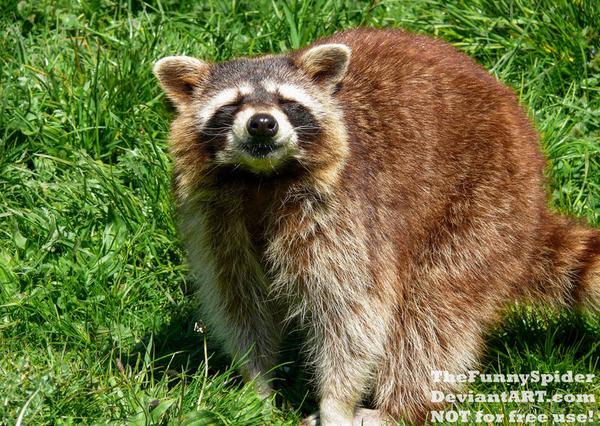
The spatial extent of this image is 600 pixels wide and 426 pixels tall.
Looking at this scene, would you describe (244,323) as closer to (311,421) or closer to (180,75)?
(311,421)

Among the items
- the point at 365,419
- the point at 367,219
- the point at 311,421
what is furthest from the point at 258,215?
the point at 365,419

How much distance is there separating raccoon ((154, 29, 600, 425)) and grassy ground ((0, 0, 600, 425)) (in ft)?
1.03

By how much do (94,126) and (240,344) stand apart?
6.37 ft

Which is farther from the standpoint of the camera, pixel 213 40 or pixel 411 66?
pixel 213 40

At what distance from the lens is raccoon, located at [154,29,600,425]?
215 inches

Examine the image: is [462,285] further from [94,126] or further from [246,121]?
[94,126]

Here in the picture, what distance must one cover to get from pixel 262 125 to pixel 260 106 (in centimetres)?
25

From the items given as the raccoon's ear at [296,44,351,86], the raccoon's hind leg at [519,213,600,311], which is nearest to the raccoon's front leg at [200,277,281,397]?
the raccoon's ear at [296,44,351,86]

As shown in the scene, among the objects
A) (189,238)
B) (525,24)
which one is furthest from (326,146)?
(525,24)

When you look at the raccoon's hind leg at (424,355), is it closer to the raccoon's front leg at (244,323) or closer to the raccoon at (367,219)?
the raccoon at (367,219)

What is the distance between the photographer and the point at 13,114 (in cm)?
667

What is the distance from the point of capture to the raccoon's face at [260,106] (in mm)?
5191

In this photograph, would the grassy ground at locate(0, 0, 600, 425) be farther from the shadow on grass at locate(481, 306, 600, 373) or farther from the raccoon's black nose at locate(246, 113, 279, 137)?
the raccoon's black nose at locate(246, 113, 279, 137)

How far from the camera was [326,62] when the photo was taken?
5590mm
